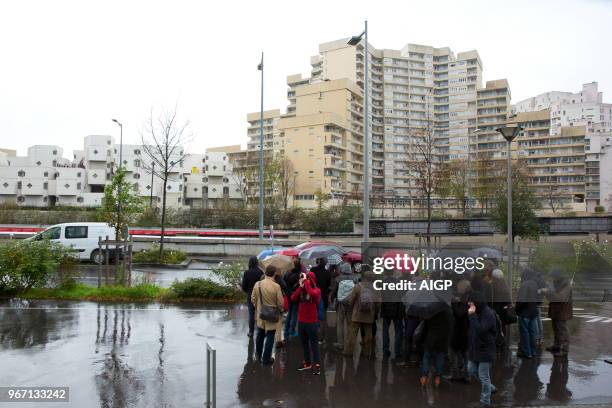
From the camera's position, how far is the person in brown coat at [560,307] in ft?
30.1

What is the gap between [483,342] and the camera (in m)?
6.89

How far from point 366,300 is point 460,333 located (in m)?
1.71

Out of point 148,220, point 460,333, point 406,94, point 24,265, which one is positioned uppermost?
point 406,94

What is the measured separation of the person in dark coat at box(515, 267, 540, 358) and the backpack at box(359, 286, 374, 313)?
2.96m

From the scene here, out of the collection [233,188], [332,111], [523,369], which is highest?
[332,111]

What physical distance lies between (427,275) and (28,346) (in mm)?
7968

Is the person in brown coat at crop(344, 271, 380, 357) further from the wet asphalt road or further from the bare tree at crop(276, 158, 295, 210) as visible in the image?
the bare tree at crop(276, 158, 295, 210)

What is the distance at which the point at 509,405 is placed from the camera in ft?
22.9

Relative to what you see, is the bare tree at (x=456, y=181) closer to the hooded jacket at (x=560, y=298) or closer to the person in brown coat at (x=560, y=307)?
the person in brown coat at (x=560, y=307)

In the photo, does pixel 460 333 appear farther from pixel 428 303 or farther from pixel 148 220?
pixel 148 220

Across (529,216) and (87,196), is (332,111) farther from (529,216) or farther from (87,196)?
(529,216)

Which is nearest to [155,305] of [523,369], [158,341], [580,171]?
[158,341]

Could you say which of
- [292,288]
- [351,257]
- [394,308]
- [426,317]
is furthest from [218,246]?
[426,317]

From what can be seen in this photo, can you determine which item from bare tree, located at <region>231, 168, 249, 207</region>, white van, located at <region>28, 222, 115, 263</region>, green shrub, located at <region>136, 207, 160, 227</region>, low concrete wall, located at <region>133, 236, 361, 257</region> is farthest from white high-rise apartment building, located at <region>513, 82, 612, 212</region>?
white van, located at <region>28, 222, 115, 263</region>
